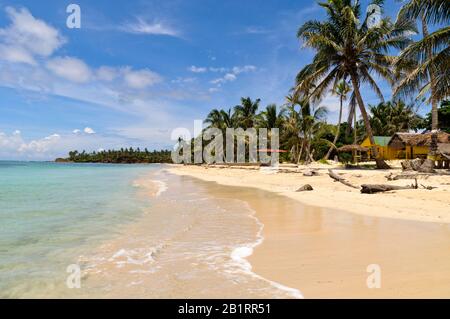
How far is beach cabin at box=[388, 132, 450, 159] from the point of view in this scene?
27061 mm

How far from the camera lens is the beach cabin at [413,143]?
27061 millimetres

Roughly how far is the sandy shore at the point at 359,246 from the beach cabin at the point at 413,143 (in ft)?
68.7

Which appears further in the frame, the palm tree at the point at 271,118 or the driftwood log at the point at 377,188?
the palm tree at the point at 271,118

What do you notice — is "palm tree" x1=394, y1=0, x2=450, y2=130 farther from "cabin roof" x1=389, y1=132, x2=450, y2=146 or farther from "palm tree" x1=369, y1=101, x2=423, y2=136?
"palm tree" x1=369, y1=101, x2=423, y2=136

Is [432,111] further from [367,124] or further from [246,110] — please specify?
[246,110]

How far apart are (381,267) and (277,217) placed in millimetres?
3923

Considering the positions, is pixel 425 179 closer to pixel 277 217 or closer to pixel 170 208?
pixel 277 217

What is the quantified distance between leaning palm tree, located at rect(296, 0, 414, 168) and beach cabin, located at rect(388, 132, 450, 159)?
10062mm

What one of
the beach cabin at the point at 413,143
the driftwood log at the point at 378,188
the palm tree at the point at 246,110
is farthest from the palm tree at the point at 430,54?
Result: the palm tree at the point at 246,110

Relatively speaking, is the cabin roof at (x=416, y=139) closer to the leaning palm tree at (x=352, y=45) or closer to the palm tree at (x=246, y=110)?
the leaning palm tree at (x=352, y=45)

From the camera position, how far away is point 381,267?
3.90 m

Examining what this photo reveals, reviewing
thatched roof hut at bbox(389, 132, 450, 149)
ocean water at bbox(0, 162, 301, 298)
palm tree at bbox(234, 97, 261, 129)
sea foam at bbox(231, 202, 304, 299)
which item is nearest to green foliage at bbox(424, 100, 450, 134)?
thatched roof hut at bbox(389, 132, 450, 149)

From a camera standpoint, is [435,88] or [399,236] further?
[435,88]
